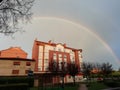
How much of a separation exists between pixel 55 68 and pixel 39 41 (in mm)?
16341

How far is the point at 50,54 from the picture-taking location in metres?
61.1

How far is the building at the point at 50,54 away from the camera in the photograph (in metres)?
57.0

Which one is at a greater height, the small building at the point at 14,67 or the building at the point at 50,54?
the building at the point at 50,54

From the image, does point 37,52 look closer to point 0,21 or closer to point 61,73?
point 61,73

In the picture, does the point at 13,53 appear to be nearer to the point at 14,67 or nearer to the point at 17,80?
the point at 14,67

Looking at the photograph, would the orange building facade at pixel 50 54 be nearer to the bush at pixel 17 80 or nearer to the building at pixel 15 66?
the building at pixel 15 66

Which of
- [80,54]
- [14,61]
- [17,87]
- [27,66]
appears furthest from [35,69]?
[17,87]

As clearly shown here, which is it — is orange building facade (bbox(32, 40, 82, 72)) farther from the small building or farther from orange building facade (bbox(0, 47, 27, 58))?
the small building

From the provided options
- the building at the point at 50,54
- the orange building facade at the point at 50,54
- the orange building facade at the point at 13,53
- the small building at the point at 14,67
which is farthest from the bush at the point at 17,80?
the orange building facade at the point at 13,53

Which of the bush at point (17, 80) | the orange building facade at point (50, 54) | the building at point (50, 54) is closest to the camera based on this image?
the bush at point (17, 80)

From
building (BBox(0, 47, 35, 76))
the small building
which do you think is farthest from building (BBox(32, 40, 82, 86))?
the small building

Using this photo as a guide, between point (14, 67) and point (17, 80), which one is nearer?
point (17, 80)

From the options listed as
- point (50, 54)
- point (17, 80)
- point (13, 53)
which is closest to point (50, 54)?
point (50, 54)

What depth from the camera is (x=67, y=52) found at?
67.6 metres
